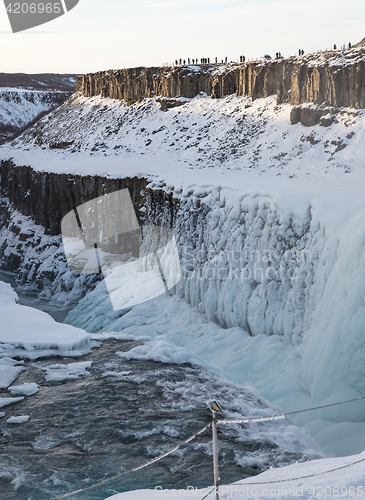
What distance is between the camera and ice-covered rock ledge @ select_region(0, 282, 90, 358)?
34.9 feet

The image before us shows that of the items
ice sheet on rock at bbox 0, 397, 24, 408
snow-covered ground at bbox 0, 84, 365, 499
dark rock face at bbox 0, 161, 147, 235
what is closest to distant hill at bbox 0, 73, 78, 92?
dark rock face at bbox 0, 161, 147, 235

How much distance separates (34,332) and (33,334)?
0.12 meters

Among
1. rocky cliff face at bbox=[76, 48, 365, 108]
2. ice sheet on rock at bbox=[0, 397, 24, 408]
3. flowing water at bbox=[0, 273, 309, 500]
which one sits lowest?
flowing water at bbox=[0, 273, 309, 500]

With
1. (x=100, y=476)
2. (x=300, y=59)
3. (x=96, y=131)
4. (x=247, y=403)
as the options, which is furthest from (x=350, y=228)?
(x=96, y=131)

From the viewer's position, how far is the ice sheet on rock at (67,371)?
9484 millimetres

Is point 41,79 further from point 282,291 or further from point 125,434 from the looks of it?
point 125,434

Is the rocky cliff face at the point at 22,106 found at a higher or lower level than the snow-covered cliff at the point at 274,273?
higher

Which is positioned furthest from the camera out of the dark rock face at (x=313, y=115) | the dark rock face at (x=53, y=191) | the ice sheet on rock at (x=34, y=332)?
the dark rock face at (x=313, y=115)

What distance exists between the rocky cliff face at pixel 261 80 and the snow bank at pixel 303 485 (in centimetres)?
2073

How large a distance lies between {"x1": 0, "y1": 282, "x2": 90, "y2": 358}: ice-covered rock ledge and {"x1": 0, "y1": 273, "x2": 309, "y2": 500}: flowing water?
25.0 inches

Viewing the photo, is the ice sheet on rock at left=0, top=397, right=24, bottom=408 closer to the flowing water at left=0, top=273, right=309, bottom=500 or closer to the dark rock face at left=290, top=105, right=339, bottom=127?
the flowing water at left=0, top=273, right=309, bottom=500

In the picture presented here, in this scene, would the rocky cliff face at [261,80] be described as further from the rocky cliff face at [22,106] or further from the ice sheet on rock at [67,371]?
the ice sheet on rock at [67,371]

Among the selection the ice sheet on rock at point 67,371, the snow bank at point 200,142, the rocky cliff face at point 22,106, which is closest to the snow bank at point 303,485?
the ice sheet on rock at point 67,371

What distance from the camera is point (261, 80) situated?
30.1m
